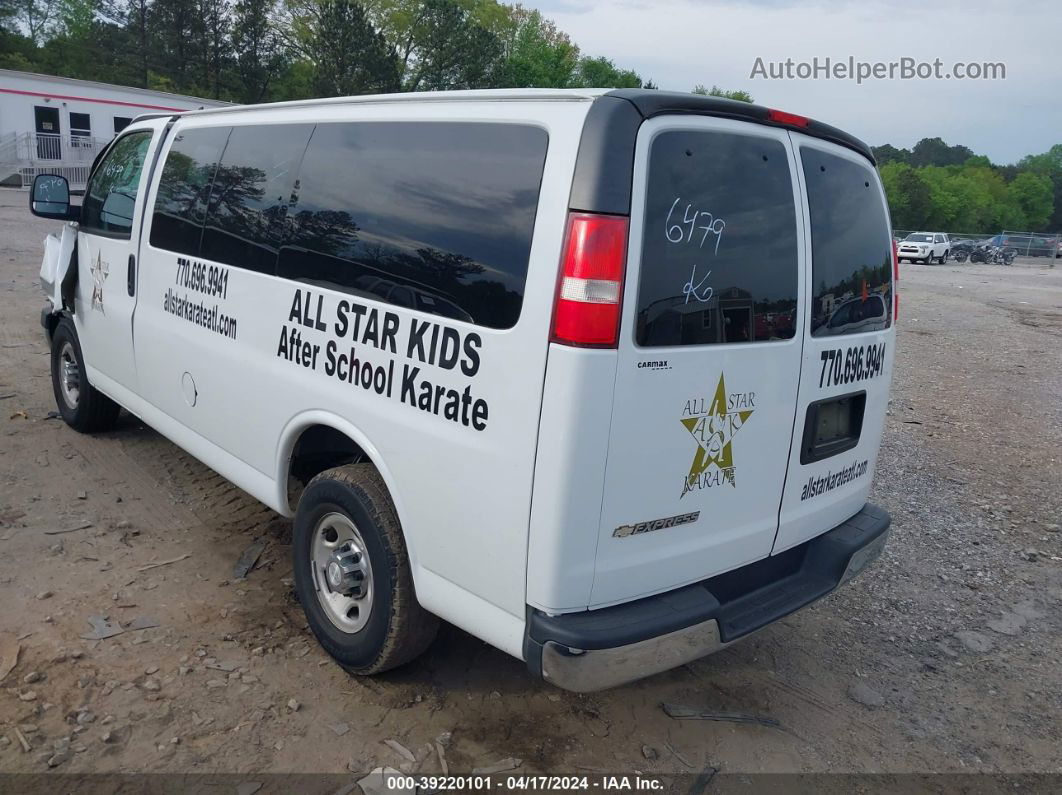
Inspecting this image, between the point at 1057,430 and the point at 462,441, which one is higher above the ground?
the point at 462,441

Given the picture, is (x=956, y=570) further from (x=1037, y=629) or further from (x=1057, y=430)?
(x=1057, y=430)

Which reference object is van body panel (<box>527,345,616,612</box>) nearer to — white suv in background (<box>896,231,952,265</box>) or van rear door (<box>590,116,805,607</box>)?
van rear door (<box>590,116,805,607</box>)

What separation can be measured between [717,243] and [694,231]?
0.12m

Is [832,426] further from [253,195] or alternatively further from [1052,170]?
[1052,170]

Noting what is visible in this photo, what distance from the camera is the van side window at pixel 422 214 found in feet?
8.29

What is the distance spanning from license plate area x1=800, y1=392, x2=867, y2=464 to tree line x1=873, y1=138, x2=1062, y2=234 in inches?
1865

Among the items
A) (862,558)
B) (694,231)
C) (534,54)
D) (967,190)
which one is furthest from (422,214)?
(967,190)

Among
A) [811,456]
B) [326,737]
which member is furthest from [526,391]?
[326,737]

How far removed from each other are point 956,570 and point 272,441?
386 cm

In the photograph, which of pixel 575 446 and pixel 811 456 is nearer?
pixel 575 446

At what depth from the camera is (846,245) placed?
3.20 meters

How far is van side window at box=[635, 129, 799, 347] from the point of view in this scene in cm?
244

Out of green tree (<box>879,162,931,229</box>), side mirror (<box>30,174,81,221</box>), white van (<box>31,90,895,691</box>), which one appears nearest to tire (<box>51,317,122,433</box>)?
side mirror (<box>30,174,81,221</box>)

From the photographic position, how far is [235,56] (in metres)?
54.8
